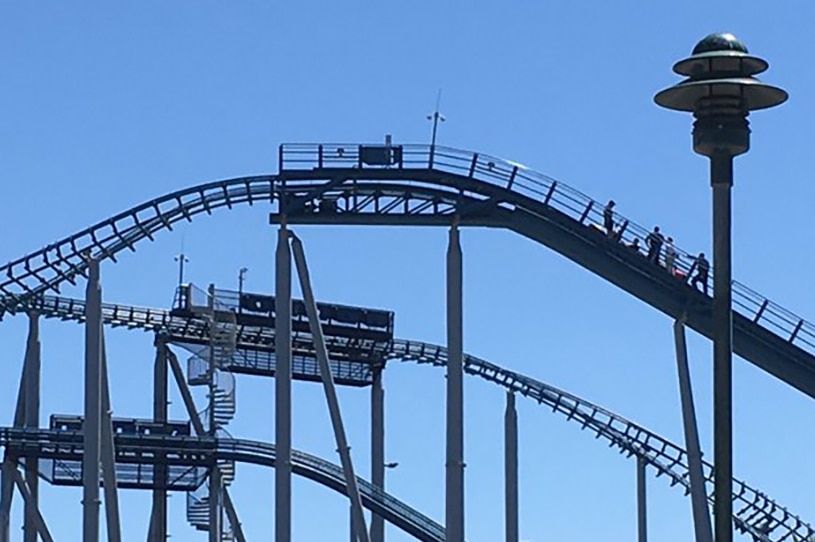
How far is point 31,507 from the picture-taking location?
136 feet

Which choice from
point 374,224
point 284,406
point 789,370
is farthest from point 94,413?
point 789,370

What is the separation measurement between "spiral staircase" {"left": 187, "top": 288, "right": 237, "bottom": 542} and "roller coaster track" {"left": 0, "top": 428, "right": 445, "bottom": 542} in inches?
30.5

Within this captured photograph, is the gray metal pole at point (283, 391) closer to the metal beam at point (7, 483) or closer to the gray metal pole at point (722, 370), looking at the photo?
the metal beam at point (7, 483)

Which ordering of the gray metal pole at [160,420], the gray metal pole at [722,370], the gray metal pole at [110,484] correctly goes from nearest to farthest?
the gray metal pole at [722,370] < the gray metal pole at [110,484] < the gray metal pole at [160,420]

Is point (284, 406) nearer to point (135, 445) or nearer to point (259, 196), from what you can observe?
point (259, 196)

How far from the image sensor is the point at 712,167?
14992 millimetres

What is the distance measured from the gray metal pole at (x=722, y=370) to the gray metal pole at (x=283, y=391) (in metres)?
21.3

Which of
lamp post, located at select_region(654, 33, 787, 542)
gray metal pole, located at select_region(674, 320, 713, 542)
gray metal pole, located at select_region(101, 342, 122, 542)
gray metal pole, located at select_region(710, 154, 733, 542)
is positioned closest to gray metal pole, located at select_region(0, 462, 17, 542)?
gray metal pole, located at select_region(101, 342, 122, 542)

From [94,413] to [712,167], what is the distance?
22.8 meters

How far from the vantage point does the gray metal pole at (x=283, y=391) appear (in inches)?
1400

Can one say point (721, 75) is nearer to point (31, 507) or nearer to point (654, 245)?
point (654, 245)

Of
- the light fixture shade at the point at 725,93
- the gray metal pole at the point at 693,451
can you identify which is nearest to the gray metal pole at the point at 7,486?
the gray metal pole at the point at 693,451

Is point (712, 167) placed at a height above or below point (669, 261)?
below

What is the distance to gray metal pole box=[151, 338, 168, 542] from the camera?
44.2m
